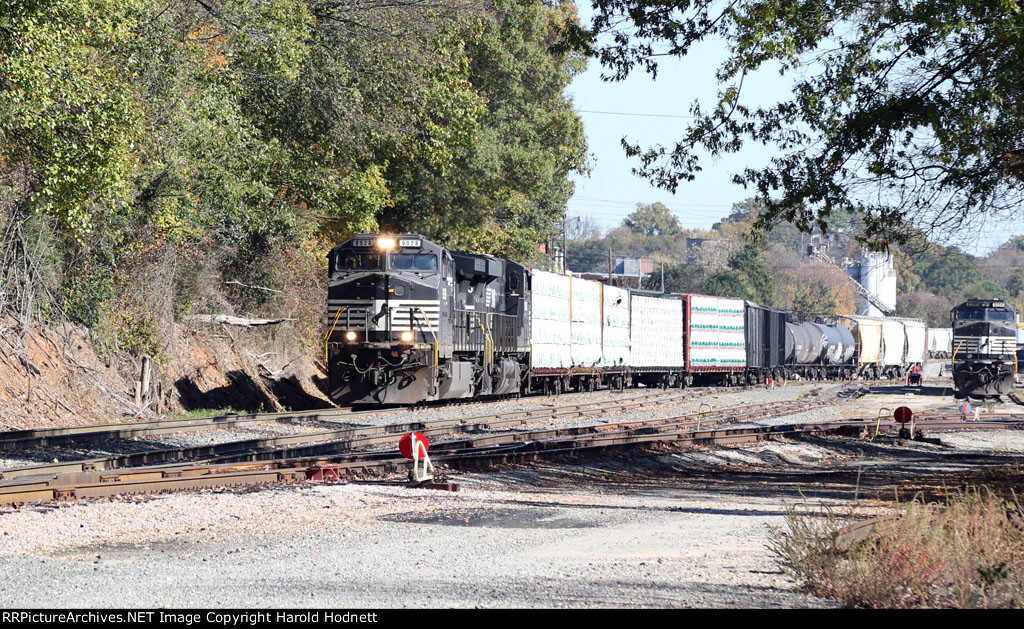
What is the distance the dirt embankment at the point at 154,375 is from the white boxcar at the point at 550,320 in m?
6.69

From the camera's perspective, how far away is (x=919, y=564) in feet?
22.5

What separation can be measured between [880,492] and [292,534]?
7.95m

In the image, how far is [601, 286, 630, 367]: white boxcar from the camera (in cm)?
3719

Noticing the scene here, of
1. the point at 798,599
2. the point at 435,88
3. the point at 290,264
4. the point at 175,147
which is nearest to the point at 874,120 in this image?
the point at 798,599

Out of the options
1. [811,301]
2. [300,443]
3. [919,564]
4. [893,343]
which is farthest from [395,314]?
[811,301]

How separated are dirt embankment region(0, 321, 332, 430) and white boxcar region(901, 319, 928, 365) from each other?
138 ft

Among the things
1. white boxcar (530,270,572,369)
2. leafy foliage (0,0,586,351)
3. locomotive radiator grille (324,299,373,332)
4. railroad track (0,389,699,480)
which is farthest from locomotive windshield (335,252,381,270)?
white boxcar (530,270,572,369)

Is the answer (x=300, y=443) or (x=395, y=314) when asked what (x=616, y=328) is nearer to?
(x=395, y=314)

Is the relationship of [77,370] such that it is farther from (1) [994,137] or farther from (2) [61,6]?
(1) [994,137]

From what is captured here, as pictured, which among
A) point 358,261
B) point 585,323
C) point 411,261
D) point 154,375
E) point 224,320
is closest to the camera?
point 411,261

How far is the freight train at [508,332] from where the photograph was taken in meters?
23.6

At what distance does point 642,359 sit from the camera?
4047 cm

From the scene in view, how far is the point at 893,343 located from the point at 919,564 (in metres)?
59.1

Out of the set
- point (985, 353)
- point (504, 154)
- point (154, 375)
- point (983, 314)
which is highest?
point (504, 154)
